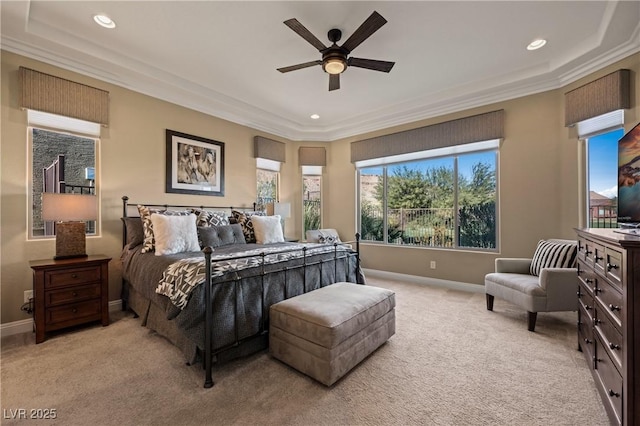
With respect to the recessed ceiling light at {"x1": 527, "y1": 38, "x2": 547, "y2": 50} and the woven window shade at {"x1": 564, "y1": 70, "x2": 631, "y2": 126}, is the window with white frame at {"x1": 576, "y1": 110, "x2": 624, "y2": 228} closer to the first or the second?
the woven window shade at {"x1": 564, "y1": 70, "x2": 631, "y2": 126}

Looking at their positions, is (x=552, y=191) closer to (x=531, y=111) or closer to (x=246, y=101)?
(x=531, y=111)

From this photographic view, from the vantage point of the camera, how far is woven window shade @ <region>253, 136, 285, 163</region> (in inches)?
200

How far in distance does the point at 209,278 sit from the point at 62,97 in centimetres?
290

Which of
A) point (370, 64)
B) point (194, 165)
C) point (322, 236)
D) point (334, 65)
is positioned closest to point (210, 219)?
point (194, 165)

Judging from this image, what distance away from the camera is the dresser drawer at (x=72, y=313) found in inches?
102

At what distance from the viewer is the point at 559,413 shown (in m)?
1.65

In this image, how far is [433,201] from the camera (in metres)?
4.80

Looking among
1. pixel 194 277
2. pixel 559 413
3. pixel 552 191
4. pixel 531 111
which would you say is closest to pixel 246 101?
pixel 194 277

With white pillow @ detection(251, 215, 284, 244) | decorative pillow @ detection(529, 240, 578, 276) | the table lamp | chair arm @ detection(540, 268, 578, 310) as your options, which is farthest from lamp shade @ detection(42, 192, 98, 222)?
decorative pillow @ detection(529, 240, 578, 276)

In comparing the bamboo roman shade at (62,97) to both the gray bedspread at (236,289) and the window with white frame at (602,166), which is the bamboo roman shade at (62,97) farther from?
the window with white frame at (602,166)

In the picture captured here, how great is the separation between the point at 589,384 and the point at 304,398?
2012 mm

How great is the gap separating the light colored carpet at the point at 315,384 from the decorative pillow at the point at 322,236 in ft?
9.00

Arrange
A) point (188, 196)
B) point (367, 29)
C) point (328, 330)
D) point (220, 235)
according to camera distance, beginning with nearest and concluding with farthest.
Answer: point (328, 330) < point (367, 29) < point (220, 235) < point (188, 196)

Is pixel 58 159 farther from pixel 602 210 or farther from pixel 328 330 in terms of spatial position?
pixel 602 210
